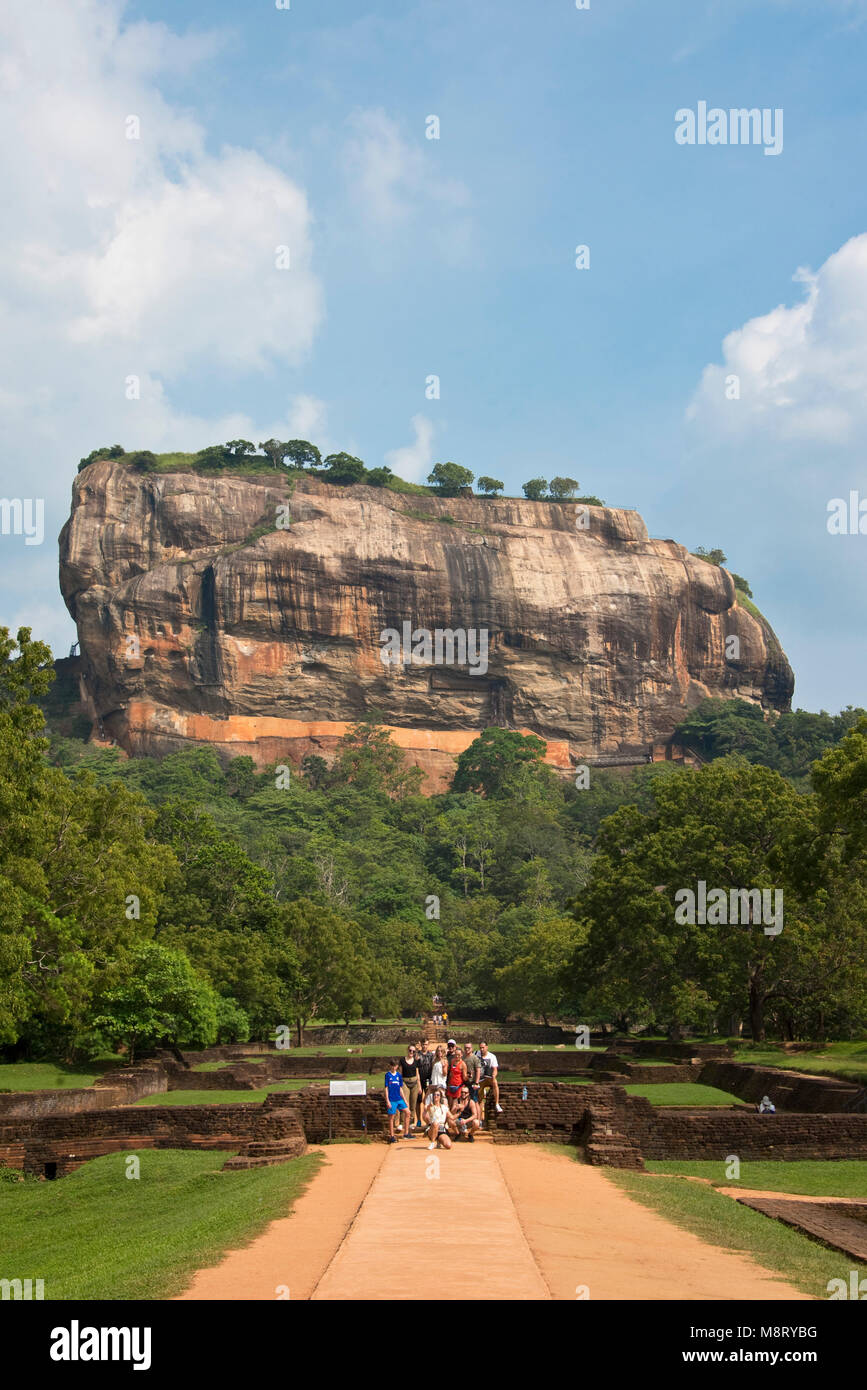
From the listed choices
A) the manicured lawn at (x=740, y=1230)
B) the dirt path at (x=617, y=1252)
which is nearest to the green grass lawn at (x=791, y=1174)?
the manicured lawn at (x=740, y=1230)

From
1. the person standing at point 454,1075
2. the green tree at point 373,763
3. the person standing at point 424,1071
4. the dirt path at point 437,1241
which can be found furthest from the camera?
the green tree at point 373,763

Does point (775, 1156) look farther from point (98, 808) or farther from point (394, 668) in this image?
point (394, 668)

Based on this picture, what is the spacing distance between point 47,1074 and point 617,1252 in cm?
2037

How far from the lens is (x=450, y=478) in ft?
409

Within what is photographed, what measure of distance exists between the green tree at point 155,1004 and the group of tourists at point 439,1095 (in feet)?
39.1

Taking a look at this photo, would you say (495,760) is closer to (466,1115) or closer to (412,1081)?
(412,1081)

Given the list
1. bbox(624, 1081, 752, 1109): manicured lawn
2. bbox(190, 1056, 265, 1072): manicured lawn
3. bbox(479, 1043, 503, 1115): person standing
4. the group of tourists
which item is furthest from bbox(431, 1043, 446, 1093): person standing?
bbox(190, 1056, 265, 1072): manicured lawn

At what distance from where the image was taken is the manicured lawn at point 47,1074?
25.8m

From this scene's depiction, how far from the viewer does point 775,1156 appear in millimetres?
17641

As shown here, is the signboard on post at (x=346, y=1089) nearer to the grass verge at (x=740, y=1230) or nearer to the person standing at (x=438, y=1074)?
the person standing at (x=438, y=1074)

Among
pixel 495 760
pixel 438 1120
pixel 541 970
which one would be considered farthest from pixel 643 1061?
pixel 495 760

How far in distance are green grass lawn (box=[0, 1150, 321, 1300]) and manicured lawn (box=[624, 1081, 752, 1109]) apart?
981cm

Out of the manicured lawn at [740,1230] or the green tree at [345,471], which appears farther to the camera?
the green tree at [345,471]
